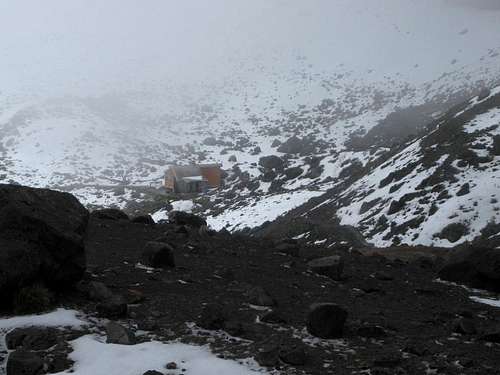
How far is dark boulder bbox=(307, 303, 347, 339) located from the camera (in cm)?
745

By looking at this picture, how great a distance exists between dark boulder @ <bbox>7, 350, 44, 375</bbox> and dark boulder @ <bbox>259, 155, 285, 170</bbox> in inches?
1843

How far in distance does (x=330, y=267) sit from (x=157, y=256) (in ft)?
12.5

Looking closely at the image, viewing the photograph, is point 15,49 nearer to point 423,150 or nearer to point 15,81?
point 15,81

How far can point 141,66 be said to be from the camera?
9794 centimetres

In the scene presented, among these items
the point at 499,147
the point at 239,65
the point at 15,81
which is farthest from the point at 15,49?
the point at 499,147

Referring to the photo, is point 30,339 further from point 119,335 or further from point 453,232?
point 453,232

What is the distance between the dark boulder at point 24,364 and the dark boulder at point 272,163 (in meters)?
46.8

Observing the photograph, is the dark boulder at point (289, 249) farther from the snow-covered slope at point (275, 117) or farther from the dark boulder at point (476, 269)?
the snow-covered slope at point (275, 117)

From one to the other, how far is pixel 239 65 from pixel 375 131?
137ft

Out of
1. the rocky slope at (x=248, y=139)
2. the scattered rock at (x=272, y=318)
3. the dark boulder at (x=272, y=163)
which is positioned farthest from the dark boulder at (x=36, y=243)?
the dark boulder at (x=272, y=163)

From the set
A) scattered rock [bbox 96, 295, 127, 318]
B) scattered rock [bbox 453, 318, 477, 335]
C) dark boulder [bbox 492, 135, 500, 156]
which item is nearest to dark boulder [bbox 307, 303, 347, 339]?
scattered rock [bbox 453, 318, 477, 335]

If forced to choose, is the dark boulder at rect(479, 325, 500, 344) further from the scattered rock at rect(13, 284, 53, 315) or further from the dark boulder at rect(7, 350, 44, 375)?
the scattered rock at rect(13, 284, 53, 315)

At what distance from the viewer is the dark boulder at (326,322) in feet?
24.4

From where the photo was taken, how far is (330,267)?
11602mm
